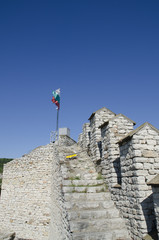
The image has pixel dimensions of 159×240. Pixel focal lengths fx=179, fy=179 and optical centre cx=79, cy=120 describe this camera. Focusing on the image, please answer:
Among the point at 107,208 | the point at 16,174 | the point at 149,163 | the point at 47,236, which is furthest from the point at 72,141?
the point at 149,163

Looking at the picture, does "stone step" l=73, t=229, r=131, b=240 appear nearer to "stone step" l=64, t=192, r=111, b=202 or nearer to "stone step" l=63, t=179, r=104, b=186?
"stone step" l=64, t=192, r=111, b=202

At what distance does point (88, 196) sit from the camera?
6.53 m

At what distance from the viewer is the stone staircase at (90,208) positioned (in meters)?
5.20

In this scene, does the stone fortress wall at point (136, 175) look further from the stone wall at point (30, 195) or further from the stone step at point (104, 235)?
the stone wall at point (30, 195)

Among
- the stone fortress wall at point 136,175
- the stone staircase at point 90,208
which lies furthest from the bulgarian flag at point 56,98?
the stone fortress wall at point 136,175

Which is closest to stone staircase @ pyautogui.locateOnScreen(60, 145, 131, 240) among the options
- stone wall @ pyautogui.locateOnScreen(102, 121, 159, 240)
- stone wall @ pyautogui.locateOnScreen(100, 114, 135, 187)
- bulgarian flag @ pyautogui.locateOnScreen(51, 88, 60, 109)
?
stone wall @ pyautogui.locateOnScreen(102, 121, 159, 240)

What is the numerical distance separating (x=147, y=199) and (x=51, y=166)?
693cm

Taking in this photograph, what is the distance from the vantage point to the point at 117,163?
22.0 ft

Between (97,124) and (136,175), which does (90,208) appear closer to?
(136,175)

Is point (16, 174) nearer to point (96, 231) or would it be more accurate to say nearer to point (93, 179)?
point (93, 179)

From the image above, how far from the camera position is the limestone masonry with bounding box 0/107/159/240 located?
16.5 ft

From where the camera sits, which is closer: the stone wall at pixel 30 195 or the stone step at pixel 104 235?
the stone step at pixel 104 235

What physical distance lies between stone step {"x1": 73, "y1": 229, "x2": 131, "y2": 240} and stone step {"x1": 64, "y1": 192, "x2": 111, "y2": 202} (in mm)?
1319

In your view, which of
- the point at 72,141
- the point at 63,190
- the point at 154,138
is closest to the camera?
the point at 154,138
